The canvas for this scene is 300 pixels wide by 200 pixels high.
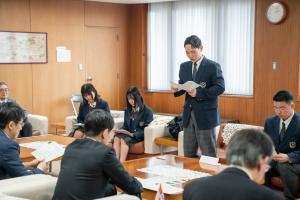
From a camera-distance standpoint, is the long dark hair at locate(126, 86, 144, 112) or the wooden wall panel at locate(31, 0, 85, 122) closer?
the long dark hair at locate(126, 86, 144, 112)

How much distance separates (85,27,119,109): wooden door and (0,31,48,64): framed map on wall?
948mm

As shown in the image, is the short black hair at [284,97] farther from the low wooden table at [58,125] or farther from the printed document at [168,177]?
the low wooden table at [58,125]

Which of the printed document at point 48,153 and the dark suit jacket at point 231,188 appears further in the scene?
the printed document at point 48,153

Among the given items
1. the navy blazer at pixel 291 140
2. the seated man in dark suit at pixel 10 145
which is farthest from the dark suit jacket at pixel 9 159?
the navy blazer at pixel 291 140

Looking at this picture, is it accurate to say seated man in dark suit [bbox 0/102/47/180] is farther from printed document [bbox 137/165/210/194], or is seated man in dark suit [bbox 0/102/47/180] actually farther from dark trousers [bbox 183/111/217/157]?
dark trousers [bbox 183/111/217/157]

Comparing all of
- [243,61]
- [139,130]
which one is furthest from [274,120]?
[243,61]

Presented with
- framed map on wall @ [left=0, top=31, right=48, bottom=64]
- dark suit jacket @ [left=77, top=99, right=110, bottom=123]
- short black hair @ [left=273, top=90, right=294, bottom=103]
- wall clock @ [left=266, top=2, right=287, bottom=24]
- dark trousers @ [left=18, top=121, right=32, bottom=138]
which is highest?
wall clock @ [left=266, top=2, right=287, bottom=24]

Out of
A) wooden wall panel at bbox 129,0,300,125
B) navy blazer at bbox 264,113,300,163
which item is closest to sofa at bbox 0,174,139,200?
navy blazer at bbox 264,113,300,163

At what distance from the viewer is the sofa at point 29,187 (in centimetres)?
265

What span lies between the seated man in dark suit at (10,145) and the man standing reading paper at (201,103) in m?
1.40

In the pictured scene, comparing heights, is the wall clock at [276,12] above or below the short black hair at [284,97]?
above

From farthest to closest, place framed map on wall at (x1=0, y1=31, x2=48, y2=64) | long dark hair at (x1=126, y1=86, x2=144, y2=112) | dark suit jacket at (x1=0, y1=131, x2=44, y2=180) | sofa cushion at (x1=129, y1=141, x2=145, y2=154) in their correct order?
framed map on wall at (x1=0, y1=31, x2=48, y2=64) < sofa cushion at (x1=129, y1=141, x2=145, y2=154) < long dark hair at (x1=126, y1=86, x2=144, y2=112) < dark suit jacket at (x1=0, y1=131, x2=44, y2=180)

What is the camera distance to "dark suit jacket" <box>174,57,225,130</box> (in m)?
3.94

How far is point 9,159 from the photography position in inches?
112
